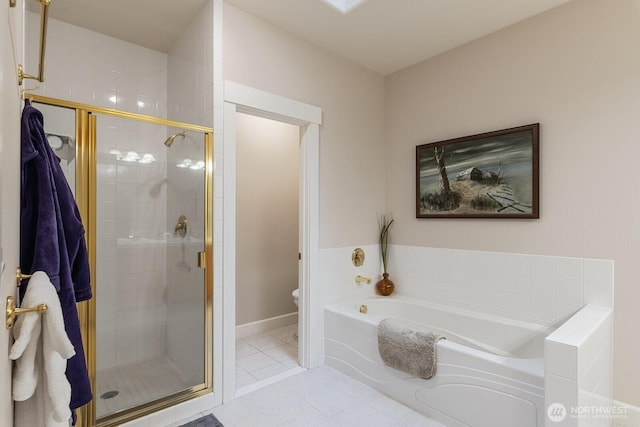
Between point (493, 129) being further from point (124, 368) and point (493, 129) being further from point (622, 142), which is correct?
point (124, 368)

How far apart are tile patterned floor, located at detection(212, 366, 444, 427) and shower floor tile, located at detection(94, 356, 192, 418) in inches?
13.9

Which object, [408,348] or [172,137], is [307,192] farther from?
[408,348]

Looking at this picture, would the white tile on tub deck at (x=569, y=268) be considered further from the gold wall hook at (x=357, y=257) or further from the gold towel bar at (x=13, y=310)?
the gold towel bar at (x=13, y=310)

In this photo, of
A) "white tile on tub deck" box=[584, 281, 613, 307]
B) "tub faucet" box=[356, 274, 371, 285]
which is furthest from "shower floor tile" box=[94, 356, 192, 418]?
"white tile on tub deck" box=[584, 281, 613, 307]

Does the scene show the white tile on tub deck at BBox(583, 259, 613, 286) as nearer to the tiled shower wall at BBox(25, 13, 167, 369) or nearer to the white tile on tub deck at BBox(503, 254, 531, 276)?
the white tile on tub deck at BBox(503, 254, 531, 276)

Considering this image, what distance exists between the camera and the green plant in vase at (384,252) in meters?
3.19

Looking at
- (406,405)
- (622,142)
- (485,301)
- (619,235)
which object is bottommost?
(406,405)

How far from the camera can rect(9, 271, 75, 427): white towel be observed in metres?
0.87

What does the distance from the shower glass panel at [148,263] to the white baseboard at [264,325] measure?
121cm

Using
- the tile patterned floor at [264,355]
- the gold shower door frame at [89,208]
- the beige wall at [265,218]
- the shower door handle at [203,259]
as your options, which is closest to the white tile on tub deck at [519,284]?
the tile patterned floor at [264,355]

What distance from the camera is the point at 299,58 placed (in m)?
2.73

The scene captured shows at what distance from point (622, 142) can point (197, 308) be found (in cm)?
291

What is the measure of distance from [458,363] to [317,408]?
0.96m

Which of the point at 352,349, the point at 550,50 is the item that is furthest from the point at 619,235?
the point at 352,349
